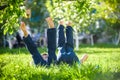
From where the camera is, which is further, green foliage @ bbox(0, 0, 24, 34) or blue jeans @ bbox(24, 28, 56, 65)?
blue jeans @ bbox(24, 28, 56, 65)

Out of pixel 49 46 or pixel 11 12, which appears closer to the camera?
pixel 11 12

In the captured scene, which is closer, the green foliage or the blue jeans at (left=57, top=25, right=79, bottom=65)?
the green foliage

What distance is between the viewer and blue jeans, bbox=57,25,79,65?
9.94m

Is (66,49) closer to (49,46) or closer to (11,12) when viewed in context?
(49,46)

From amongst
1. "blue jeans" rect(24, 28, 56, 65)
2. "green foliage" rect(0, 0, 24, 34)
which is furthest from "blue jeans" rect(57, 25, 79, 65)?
"green foliage" rect(0, 0, 24, 34)

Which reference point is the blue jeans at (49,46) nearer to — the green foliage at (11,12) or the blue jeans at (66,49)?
the blue jeans at (66,49)

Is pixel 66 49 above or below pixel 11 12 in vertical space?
below

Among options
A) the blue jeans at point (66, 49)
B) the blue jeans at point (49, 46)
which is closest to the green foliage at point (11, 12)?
the blue jeans at point (49, 46)

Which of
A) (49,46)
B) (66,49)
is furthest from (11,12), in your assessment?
(66,49)

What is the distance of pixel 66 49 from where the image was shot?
10.3 metres

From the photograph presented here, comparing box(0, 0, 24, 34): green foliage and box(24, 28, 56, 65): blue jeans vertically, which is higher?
box(0, 0, 24, 34): green foliage

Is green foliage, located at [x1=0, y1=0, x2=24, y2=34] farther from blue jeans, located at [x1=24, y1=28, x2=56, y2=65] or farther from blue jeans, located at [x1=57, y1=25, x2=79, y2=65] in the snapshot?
blue jeans, located at [x1=57, y1=25, x2=79, y2=65]

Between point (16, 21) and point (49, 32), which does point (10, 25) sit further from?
point (49, 32)

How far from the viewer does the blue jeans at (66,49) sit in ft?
32.6
